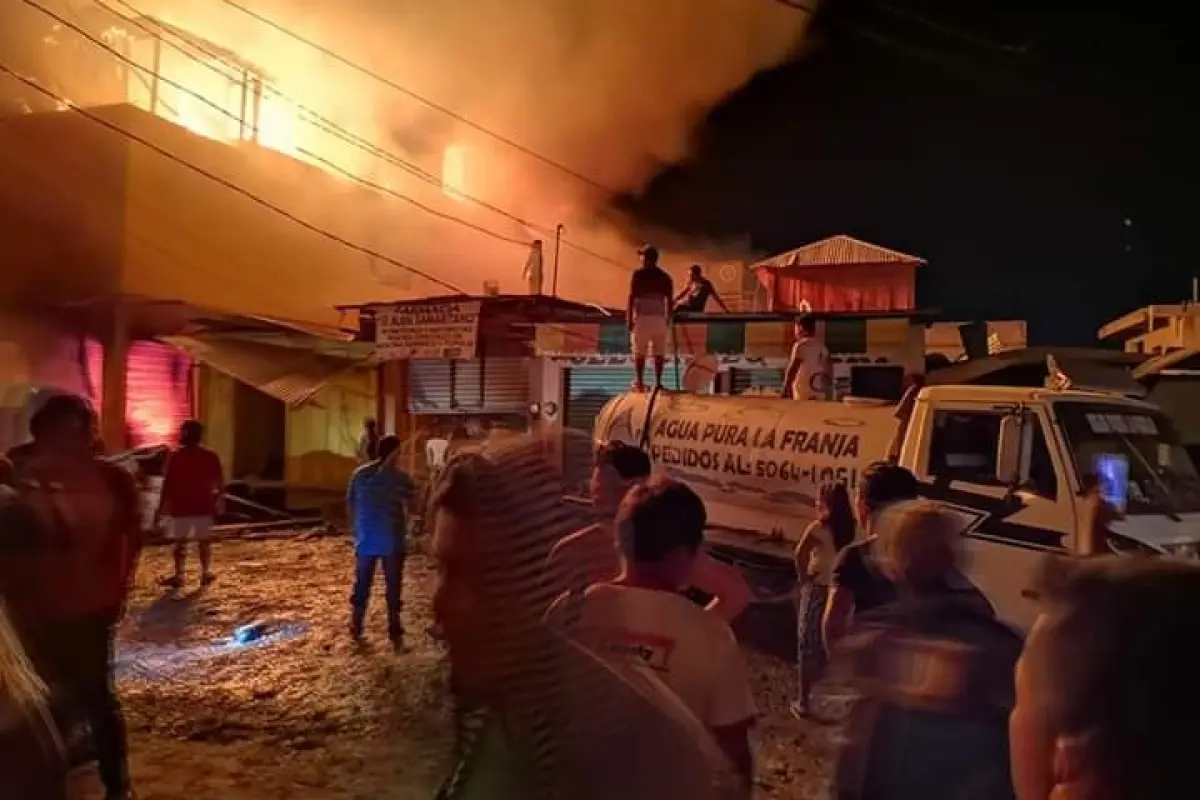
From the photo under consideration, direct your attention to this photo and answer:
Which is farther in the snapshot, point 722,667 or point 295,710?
point 295,710

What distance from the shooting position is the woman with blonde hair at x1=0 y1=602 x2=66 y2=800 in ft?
5.68

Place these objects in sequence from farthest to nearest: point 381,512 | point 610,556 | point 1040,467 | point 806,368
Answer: point 806,368, point 381,512, point 1040,467, point 610,556

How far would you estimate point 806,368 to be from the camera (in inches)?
433

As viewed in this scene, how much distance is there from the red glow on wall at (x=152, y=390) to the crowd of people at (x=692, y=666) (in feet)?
55.0

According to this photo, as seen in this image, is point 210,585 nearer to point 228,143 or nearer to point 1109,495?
point 1109,495

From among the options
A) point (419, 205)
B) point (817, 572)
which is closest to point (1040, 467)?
point (817, 572)

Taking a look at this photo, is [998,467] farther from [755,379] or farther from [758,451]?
[755,379]

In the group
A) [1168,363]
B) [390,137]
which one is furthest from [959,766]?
[390,137]

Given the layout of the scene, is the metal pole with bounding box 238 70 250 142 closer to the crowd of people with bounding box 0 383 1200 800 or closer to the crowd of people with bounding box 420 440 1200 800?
the crowd of people with bounding box 0 383 1200 800

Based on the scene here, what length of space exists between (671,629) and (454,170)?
100 ft

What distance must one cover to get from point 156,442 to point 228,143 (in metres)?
9.64

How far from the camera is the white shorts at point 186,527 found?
11.3 meters

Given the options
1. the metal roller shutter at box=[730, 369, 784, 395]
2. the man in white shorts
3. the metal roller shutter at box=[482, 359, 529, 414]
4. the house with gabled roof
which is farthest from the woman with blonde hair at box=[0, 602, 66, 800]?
the house with gabled roof

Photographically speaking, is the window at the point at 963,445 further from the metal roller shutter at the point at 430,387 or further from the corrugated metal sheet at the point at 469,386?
the metal roller shutter at the point at 430,387
